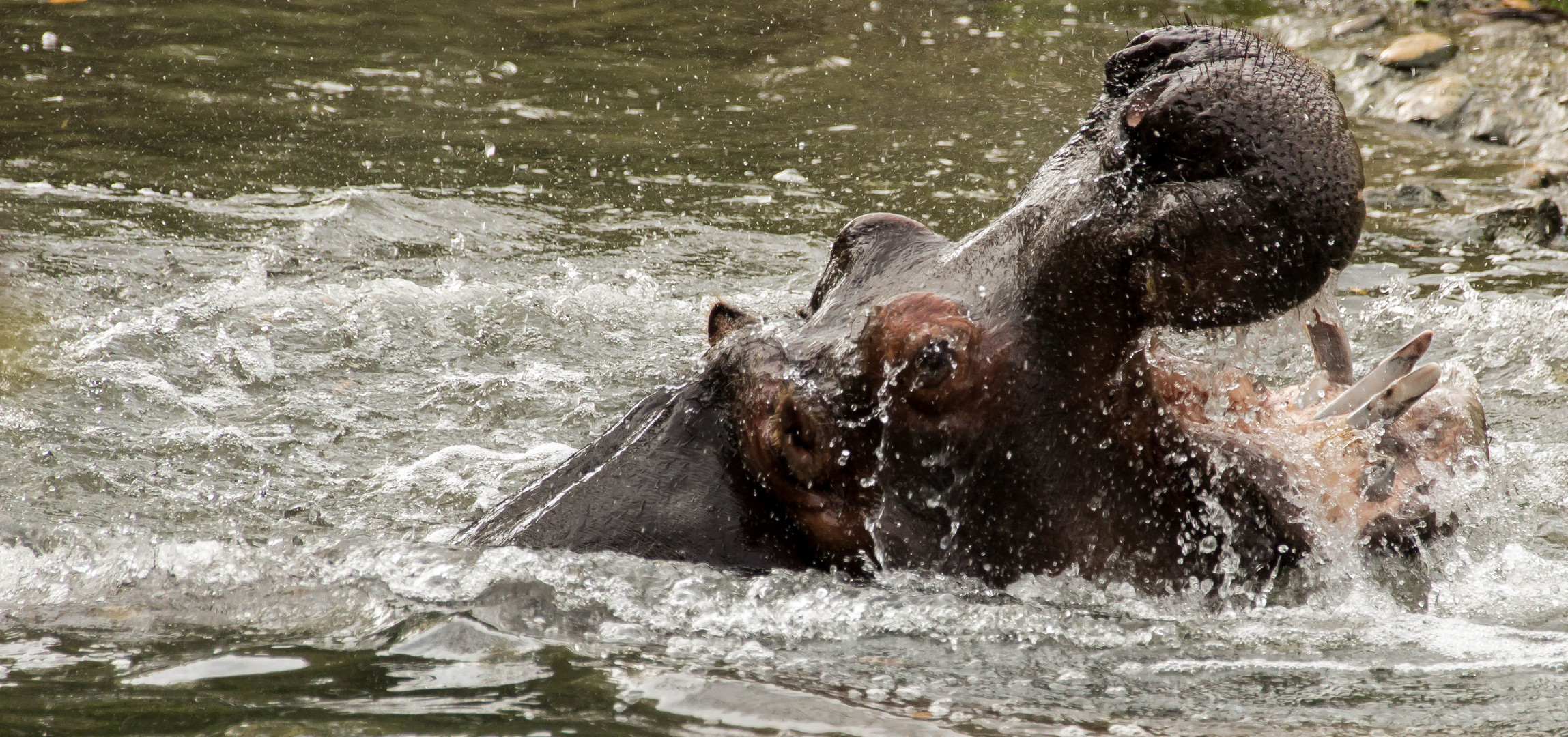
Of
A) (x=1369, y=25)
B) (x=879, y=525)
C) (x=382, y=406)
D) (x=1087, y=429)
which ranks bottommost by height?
(x=382, y=406)

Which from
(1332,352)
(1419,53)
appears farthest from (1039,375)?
(1419,53)

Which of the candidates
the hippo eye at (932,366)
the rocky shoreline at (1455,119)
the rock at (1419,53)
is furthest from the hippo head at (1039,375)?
the rock at (1419,53)

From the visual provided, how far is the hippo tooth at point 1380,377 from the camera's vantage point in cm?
315

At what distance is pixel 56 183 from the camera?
7973mm

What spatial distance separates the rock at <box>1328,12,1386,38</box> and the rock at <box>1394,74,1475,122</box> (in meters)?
A: 1.15

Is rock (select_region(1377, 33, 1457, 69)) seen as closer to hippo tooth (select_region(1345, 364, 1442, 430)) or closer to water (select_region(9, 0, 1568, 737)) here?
water (select_region(9, 0, 1568, 737))

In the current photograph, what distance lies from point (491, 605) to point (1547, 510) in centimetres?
289

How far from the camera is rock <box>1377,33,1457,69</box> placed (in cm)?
1011

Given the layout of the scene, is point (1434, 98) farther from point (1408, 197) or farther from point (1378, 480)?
point (1378, 480)

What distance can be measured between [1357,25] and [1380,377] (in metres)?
8.63

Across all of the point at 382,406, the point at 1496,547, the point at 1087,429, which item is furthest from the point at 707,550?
the point at 382,406

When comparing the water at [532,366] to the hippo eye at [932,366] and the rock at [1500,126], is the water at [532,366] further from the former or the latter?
the hippo eye at [932,366]

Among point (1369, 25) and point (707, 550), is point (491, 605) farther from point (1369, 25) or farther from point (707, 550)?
point (1369, 25)

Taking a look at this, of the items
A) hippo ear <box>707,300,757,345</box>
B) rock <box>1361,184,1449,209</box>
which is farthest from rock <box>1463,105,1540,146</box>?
hippo ear <box>707,300,757,345</box>
